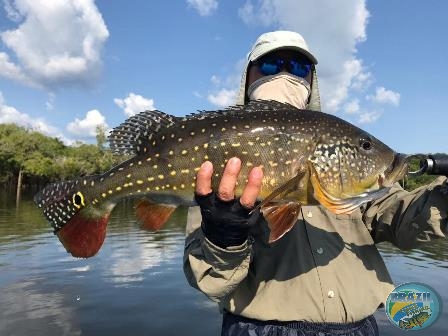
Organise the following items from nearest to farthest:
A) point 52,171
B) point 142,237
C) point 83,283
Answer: point 83,283
point 142,237
point 52,171

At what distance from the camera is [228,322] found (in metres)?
4.08

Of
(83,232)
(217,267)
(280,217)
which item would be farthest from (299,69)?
(83,232)

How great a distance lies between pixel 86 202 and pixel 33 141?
100544 millimetres

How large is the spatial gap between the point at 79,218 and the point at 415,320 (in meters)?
3.54

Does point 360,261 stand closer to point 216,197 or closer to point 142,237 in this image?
point 216,197

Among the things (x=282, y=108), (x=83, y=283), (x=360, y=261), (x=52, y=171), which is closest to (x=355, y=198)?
(x=360, y=261)

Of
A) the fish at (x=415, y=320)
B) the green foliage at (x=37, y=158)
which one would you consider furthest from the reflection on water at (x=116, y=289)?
the green foliage at (x=37, y=158)

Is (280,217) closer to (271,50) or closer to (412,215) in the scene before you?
(412,215)

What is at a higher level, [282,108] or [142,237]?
[282,108]

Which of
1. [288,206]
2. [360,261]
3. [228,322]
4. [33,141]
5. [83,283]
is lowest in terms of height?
[83,283]

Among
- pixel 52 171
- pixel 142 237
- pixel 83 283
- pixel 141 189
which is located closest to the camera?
pixel 141 189

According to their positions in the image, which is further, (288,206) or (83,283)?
(83,283)

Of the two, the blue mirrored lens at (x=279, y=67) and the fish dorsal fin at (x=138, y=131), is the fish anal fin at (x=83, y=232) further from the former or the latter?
the blue mirrored lens at (x=279, y=67)

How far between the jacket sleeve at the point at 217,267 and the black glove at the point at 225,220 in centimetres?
6
